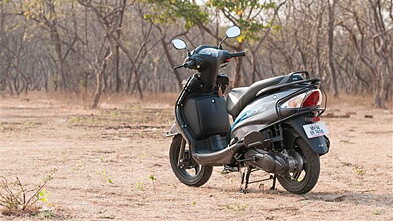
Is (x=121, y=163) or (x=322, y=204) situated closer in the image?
(x=322, y=204)

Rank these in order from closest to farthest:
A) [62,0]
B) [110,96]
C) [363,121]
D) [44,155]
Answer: [44,155] → [363,121] → [110,96] → [62,0]

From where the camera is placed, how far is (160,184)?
25.8 feet

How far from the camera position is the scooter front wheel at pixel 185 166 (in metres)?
7.75

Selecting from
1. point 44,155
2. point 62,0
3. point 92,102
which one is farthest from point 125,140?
point 62,0

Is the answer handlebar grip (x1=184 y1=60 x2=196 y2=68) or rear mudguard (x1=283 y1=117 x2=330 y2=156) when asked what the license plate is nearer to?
rear mudguard (x1=283 y1=117 x2=330 y2=156)

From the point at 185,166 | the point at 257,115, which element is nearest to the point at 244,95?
the point at 257,115

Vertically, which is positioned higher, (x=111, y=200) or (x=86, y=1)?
(x=86, y=1)

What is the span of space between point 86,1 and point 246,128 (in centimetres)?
2574

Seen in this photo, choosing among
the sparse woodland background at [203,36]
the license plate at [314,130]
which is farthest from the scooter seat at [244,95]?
the sparse woodland background at [203,36]

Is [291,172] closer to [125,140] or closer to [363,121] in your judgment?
[125,140]

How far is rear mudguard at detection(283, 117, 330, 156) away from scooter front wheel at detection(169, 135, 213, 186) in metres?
1.22

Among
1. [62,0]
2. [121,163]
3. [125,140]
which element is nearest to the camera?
[121,163]

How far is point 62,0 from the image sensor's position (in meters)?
34.4

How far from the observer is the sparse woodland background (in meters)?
27.2
